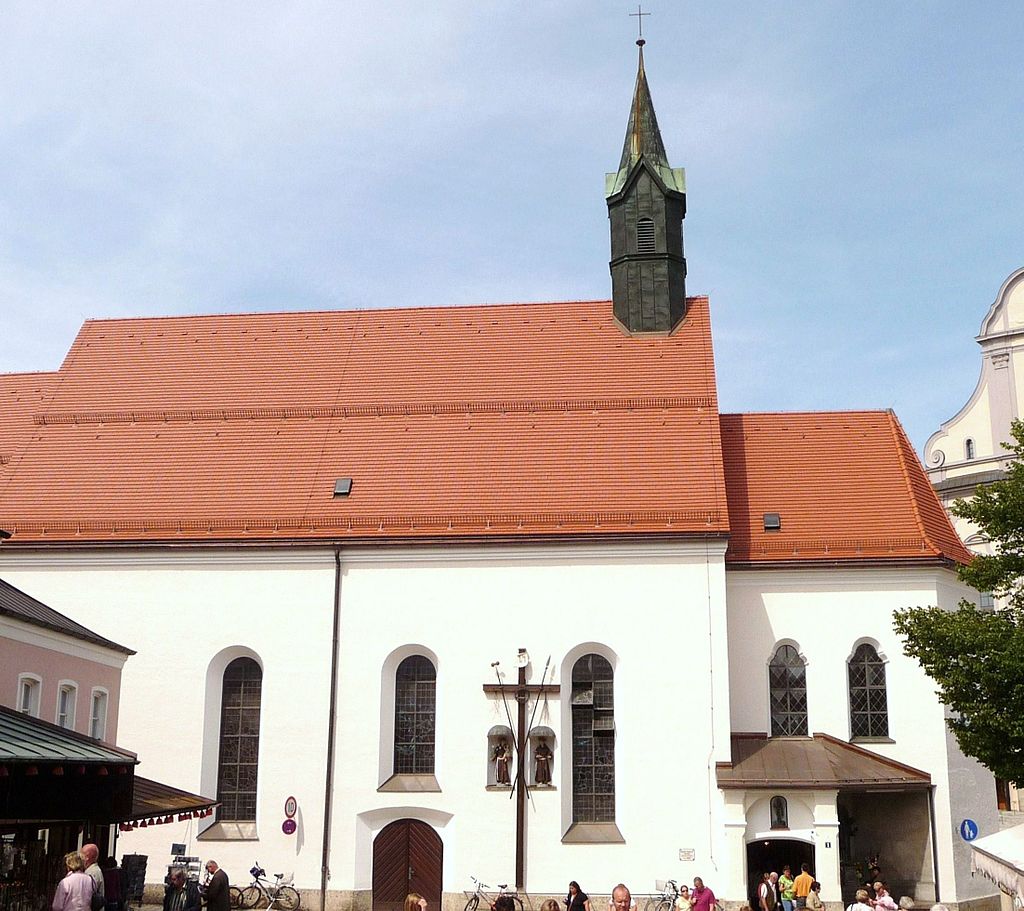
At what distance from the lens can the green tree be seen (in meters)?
16.7

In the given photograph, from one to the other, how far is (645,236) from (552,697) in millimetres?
11678

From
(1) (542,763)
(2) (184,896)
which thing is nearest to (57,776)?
(2) (184,896)

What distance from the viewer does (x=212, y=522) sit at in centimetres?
2656

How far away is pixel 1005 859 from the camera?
12.9 metres

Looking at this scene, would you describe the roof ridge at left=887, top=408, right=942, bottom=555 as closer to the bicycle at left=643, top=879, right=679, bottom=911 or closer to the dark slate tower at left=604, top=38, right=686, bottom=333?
the dark slate tower at left=604, top=38, right=686, bottom=333

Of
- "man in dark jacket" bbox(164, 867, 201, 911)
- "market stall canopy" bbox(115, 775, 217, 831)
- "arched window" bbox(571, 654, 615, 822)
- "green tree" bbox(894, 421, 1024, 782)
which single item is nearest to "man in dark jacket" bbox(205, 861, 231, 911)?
"man in dark jacket" bbox(164, 867, 201, 911)

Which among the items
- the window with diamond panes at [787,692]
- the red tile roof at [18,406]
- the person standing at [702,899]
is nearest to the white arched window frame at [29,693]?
the person standing at [702,899]

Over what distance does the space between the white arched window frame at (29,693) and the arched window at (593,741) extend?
33.0ft

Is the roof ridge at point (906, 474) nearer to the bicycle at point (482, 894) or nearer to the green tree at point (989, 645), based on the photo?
the green tree at point (989, 645)

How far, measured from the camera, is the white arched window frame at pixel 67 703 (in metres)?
20.5

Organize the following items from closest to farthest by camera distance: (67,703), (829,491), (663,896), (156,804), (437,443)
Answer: (156,804), (67,703), (663,896), (829,491), (437,443)

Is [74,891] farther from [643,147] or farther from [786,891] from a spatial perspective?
[643,147]

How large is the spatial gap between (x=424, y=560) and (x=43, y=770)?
482 inches

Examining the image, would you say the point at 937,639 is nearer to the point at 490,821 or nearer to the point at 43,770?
the point at 490,821
